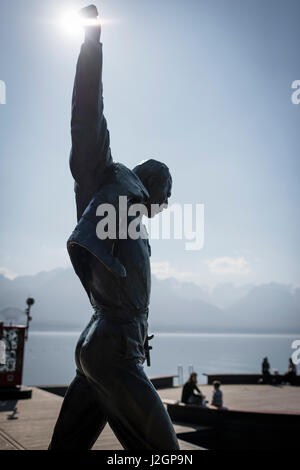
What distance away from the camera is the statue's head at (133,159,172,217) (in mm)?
2803

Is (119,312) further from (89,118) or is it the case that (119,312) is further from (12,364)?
(12,364)

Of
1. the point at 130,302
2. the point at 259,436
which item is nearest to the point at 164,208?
the point at 130,302

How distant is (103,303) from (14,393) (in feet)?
33.5

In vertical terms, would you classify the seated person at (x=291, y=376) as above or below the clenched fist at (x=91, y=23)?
below

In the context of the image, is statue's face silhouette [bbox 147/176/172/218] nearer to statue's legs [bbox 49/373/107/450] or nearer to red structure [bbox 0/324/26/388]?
statue's legs [bbox 49/373/107/450]

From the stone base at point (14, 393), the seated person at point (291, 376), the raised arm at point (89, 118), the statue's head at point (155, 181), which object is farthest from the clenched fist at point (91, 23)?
the seated person at point (291, 376)

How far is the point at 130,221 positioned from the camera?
2.35 m

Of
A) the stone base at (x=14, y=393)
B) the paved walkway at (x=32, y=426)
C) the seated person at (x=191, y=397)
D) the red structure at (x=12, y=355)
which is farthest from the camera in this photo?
the red structure at (x=12, y=355)

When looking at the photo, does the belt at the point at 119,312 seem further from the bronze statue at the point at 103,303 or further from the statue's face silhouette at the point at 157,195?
the statue's face silhouette at the point at 157,195

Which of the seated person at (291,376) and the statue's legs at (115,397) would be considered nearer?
the statue's legs at (115,397)

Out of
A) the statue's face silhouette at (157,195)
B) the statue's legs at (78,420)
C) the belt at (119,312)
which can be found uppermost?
the statue's face silhouette at (157,195)

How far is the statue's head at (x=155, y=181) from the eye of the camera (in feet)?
9.20

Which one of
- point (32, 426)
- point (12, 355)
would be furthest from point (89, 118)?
point (12, 355)

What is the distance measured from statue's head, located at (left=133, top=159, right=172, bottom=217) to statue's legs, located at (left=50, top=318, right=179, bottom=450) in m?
0.94
